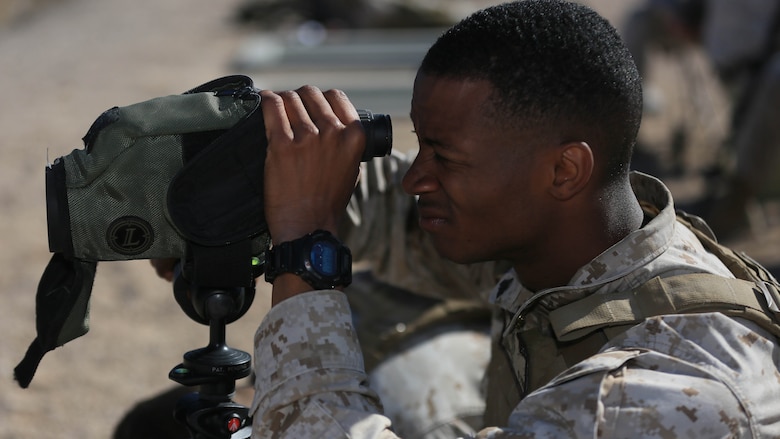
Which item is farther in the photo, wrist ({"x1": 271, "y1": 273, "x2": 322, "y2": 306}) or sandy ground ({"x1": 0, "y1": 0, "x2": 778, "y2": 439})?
sandy ground ({"x1": 0, "y1": 0, "x2": 778, "y2": 439})

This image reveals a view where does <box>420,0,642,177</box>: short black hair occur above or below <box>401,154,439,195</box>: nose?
above

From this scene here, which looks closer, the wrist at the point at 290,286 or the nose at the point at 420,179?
the wrist at the point at 290,286

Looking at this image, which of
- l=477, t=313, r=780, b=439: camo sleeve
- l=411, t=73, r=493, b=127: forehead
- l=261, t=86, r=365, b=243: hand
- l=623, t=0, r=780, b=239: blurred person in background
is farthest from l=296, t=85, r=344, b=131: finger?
l=623, t=0, r=780, b=239: blurred person in background

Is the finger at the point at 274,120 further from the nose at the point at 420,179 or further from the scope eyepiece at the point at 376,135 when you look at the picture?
the nose at the point at 420,179

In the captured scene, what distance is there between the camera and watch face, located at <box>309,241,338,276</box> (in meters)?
1.70

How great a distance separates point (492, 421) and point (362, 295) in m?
0.97

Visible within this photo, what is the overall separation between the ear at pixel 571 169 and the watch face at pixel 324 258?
41 centimetres

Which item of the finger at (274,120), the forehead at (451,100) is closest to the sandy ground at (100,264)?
the finger at (274,120)

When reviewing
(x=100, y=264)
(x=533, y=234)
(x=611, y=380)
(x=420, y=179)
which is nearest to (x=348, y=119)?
(x=420, y=179)

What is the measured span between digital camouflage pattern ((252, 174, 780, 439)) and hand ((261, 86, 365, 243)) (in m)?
0.14

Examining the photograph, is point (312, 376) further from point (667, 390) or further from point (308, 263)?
point (667, 390)

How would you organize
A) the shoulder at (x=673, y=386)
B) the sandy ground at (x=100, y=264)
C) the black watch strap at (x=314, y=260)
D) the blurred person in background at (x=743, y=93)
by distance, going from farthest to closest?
the blurred person in background at (x=743, y=93) → the sandy ground at (x=100, y=264) → the black watch strap at (x=314, y=260) → the shoulder at (x=673, y=386)

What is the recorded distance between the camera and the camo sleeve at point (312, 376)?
5.23 ft

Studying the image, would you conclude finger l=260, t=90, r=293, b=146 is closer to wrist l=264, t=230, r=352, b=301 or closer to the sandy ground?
wrist l=264, t=230, r=352, b=301
